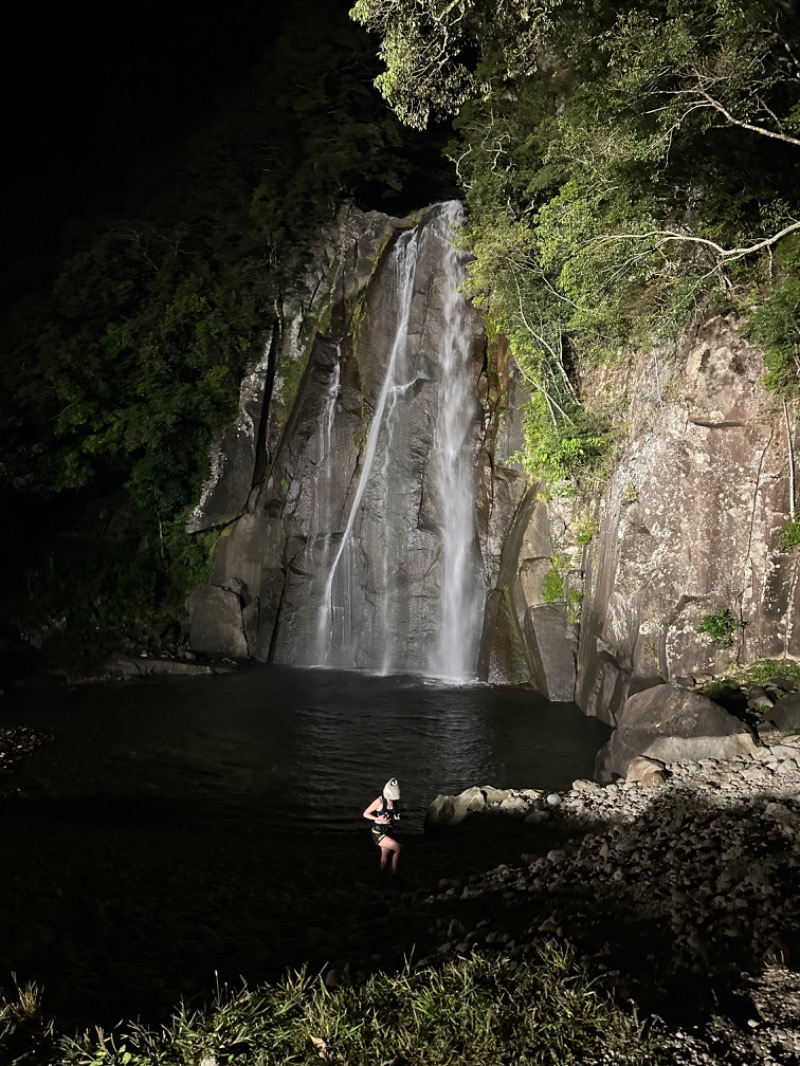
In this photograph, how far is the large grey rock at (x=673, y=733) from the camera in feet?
28.7

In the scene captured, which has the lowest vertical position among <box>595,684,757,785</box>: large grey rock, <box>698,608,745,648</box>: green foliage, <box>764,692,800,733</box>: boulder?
<box>595,684,757,785</box>: large grey rock

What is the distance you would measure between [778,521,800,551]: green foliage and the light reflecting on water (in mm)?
4774

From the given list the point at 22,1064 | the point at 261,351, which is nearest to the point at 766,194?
the point at 22,1064

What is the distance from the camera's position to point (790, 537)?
35.7 ft

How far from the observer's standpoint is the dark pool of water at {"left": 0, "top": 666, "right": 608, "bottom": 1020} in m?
5.55

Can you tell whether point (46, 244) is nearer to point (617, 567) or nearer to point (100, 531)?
point (100, 531)

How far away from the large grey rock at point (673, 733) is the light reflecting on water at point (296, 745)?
1045 mm

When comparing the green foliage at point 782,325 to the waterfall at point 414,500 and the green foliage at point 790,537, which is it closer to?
the green foliage at point 790,537

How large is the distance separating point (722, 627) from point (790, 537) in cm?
188

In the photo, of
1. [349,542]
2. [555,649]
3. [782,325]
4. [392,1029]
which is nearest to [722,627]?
[555,649]

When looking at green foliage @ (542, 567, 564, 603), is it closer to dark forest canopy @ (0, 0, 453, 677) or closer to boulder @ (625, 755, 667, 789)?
boulder @ (625, 755, 667, 789)

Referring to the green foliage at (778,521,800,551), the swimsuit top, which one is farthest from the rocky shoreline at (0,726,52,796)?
the green foliage at (778,521,800,551)

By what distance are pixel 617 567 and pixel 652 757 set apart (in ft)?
16.7

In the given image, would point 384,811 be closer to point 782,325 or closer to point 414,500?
point 782,325
